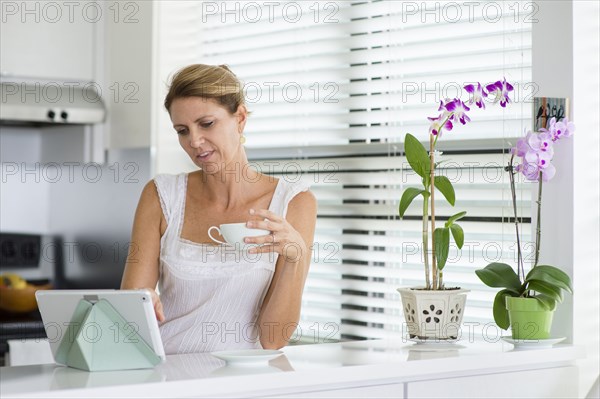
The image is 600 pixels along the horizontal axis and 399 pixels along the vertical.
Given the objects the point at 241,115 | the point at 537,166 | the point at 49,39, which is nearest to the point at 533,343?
the point at 537,166

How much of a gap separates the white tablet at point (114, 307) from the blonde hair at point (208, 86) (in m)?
0.71

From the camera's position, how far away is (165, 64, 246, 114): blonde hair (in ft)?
7.89

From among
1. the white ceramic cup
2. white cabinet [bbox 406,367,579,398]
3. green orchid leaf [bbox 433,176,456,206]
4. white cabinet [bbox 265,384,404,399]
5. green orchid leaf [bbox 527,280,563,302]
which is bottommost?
white cabinet [bbox 406,367,579,398]

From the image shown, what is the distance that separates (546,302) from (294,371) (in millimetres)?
774

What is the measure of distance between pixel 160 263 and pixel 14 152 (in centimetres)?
208

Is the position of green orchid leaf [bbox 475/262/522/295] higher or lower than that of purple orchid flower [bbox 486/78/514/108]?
→ lower

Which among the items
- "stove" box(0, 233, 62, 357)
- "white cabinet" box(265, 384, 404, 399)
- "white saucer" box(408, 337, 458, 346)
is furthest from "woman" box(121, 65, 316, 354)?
"stove" box(0, 233, 62, 357)

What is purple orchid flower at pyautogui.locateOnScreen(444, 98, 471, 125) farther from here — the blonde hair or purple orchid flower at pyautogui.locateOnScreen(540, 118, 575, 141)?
the blonde hair

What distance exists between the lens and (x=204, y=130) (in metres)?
2.40

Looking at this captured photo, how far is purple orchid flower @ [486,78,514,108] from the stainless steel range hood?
2091 mm

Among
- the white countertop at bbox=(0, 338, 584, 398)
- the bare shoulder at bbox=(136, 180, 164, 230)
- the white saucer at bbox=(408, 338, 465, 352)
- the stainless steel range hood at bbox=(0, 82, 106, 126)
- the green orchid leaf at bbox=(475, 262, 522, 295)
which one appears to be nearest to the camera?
the white countertop at bbox=(0, 338, 584, 398)

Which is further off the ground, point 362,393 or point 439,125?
point 439,125

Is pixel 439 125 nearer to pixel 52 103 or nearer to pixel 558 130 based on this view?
pixel 558 130

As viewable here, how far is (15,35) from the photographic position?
12.4 ft
